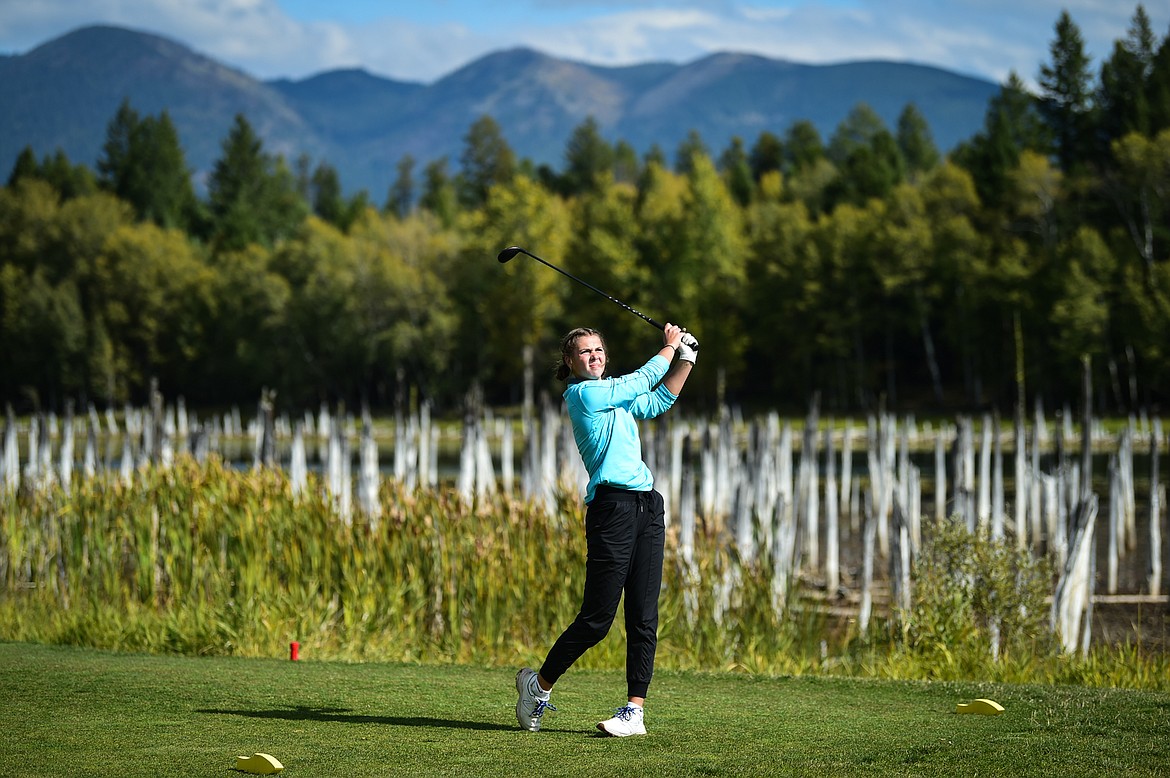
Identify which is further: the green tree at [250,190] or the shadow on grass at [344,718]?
the green tree at [250,190]

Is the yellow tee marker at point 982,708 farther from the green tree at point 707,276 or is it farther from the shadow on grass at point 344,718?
the green tree at point 707,276

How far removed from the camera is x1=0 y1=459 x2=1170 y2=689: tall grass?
1149 centimetres

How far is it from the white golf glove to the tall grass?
4.40 m

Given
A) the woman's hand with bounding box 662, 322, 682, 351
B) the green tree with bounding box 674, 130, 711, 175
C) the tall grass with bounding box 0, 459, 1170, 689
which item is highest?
the green tree with bounding box 674, 130, 711, 175

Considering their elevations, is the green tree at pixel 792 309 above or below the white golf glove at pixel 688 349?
above

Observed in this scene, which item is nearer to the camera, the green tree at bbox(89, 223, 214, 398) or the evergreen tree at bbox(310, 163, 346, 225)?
the green tree at bbox(89, 223, 214, 398)

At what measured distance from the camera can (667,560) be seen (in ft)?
43.1

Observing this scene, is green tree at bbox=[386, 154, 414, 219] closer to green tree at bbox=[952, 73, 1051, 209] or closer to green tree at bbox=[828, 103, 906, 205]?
green tree at bbox=[828, 103, 906, 205]

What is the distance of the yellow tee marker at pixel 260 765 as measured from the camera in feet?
20.7

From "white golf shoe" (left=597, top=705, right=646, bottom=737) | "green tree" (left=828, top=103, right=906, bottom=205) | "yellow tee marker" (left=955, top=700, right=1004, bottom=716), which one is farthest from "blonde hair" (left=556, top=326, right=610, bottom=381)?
"green tree" (left=828, top=103, right=906, bottom=205)

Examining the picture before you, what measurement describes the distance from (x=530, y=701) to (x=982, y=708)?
2.63 meters

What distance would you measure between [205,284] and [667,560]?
76.8 metres

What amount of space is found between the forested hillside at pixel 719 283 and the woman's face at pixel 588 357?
5056 cm

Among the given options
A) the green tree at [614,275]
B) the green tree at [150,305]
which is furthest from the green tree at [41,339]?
the green tree at [614,275]
